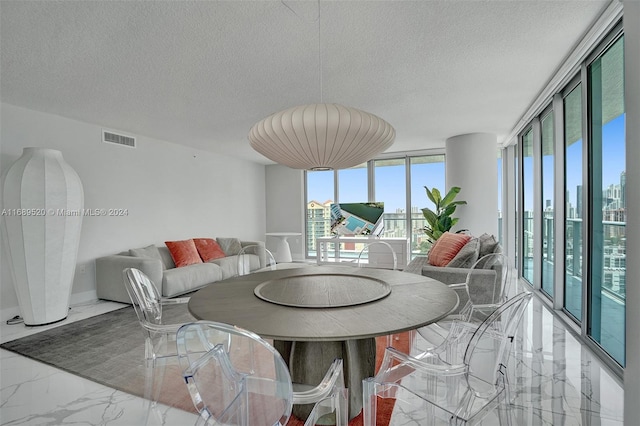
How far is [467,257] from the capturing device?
3426mm

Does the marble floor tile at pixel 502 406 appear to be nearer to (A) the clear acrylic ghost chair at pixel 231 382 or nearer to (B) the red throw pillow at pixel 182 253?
(A) the clear acrylic ghost chair at pixel 231 382

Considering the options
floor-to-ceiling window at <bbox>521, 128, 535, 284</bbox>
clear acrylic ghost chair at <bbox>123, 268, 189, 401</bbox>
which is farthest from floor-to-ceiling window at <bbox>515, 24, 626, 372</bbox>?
clear acrylic ghost chair at <bbox>123, 268, 189, 401</bbox>

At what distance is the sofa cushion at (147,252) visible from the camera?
449 cm

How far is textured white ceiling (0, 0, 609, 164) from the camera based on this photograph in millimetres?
2092

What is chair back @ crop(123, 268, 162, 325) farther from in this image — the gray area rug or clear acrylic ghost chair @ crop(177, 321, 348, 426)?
clear acrylic ghost chair @ crop(177, 321, 348, 426)

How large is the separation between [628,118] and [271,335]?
1.94 m

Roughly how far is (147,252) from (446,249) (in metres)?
3.94

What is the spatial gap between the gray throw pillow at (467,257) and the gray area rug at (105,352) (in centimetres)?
270

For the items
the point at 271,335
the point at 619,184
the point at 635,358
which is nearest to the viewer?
the point at 271,335

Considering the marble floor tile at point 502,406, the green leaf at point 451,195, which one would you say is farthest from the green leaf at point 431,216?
the marble floor tile at point 502,406

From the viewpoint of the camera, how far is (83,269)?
14.0 ft

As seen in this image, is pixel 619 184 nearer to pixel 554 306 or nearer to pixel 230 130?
pixel 554 306

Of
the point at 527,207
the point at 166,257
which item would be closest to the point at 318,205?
the point at 166,257

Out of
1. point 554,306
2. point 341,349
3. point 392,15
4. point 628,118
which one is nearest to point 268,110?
point 392,15
